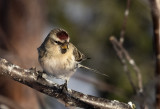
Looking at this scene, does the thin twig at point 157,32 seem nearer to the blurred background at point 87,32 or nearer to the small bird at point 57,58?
the small bird at point 57,58

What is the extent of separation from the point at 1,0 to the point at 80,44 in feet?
5.23

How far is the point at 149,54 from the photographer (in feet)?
21.8

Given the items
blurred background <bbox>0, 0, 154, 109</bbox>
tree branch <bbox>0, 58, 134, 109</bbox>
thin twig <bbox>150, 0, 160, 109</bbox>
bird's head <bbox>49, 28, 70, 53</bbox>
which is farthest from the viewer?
blurred background <bbox>0, 0, 154, 109</bbox>

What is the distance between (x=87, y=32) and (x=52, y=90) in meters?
4.85

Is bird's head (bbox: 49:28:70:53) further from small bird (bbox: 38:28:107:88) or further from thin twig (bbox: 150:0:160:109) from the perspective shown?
thin twig (bbox: 150:0:160:109)

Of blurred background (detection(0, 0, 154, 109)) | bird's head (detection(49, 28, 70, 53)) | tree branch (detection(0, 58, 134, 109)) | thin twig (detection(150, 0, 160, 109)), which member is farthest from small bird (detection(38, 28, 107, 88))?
blurred background (detection(0, 0, 154, 109))

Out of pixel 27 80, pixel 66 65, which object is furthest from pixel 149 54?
pixel 27 80

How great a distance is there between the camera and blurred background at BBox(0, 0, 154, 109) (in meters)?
5.65

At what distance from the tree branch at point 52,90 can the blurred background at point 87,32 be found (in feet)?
6.68

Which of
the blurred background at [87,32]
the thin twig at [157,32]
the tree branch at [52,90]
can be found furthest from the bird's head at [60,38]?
the blurred background at [87,32]

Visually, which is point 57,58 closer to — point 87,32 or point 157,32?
point 157,32

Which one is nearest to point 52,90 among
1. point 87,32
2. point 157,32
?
point 157,32

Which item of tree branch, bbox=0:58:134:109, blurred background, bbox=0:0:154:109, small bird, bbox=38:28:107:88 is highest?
blurred background, bbox=0:0:154:109

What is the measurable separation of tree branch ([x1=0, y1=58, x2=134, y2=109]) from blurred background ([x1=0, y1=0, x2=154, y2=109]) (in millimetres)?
2036
